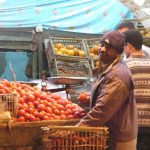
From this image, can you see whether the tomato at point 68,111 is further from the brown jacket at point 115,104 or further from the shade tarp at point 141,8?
the shade tarp at point 141,8

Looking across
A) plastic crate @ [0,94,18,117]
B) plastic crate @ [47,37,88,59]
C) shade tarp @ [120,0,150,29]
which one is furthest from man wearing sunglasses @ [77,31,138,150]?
plastic crate @ [47,37,88,59]

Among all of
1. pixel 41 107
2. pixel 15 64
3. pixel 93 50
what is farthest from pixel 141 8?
pixel 41 107

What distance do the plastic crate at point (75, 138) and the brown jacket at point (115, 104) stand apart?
11 cm

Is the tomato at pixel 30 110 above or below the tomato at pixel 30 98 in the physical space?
below

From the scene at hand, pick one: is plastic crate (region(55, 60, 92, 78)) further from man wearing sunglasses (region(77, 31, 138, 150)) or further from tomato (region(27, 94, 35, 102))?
man wearing sunglasses (region(77, 31, 138, 150))

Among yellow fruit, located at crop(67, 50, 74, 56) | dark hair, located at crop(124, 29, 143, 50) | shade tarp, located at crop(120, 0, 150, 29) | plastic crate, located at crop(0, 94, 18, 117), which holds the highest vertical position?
shade tarp, located at crop(120, 0, 150, 29)

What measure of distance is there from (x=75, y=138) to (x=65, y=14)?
6262mm

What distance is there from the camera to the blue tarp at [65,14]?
9.27 metres

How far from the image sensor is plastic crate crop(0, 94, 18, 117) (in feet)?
14.7

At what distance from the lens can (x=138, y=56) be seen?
5.08m

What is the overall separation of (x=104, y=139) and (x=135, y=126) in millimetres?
392

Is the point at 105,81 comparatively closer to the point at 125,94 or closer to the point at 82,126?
the point at 125,94

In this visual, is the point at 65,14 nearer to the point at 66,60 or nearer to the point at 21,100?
the point at 66,60

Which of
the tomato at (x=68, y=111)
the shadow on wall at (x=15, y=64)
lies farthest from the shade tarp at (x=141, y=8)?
the tomato at (x=68, y=111)
